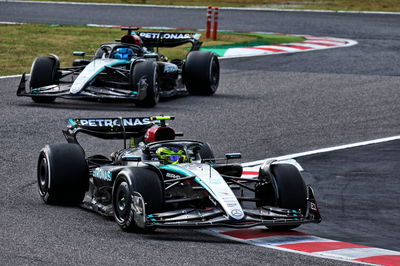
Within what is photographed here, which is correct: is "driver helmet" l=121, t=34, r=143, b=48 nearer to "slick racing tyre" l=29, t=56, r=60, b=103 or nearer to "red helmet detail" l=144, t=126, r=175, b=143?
"slick racing tyre" l=29, t=56, r=60, b=103

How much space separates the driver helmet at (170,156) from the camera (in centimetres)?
1089

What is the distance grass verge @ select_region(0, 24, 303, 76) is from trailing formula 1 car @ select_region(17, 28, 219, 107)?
193 inches

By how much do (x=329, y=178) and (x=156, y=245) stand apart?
4.58 metres

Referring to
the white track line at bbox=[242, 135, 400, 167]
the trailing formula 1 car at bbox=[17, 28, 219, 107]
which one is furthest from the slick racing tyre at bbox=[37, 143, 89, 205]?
the trailing formula 1 car at bbox=[17, 28, 219, 107]

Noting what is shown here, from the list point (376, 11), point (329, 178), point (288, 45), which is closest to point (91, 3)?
point (376, 11)

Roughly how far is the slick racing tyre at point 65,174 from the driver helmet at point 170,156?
0.88 metres

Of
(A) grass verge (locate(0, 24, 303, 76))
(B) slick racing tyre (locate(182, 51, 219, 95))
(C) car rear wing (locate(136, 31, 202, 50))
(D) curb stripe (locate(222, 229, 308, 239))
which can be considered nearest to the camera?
(D) curb stripe (locate(222, 229, 308, 239))

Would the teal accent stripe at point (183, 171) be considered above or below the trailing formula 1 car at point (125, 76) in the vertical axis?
above

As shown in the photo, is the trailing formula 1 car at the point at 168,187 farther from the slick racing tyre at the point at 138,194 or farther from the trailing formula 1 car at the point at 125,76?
the trailing formula 1 car at the point at 125,76

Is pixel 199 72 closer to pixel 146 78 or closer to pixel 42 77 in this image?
pixel 146 78

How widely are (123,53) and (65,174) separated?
928 centimetres

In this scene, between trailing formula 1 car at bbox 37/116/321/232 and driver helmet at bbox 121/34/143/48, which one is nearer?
trailing formula 1 car at bbox 37/116/321/232

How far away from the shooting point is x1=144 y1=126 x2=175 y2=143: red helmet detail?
1138 cm

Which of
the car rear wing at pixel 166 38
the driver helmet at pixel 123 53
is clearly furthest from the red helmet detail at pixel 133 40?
the driver helmet at pixel 123 53
